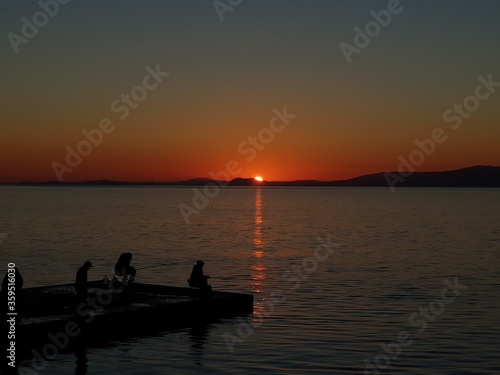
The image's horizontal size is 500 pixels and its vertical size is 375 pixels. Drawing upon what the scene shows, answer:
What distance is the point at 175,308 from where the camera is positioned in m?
26.2

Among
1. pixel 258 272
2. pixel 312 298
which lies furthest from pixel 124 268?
pixel 258 272

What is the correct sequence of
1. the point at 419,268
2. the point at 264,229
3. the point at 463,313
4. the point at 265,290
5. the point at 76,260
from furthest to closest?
the point at 264,229 → the point at 76,260 → the point at 419,268 → the point at 265,290 → the point at 463,313

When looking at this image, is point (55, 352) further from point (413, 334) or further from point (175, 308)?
point (413, 334)

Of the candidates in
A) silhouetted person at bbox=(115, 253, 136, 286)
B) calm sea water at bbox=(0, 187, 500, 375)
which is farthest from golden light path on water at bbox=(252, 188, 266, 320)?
silhouetted person at bbox=(115, 253, 136, 286)

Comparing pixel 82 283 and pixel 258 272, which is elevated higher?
pixel 82 283

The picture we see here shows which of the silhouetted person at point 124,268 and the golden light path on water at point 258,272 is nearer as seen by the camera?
the silhouetted person at point 124,268

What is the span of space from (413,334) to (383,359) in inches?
162

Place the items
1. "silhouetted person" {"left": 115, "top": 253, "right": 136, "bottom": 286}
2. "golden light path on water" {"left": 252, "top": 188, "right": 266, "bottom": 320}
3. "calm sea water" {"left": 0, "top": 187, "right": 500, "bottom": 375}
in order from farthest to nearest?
"golden light path on water" {"left": 252, "top": 188, "right": 266, "bottom": 320}, "silhouetted person" {"left": 115, "top": 253, "right": 136, "bottom": 286}, "calm sea water" {"left": 0, "top": 187, "right": 500, "bottom": 375}

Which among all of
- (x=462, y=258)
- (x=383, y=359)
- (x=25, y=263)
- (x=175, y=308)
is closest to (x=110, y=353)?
(x=175, y=308)

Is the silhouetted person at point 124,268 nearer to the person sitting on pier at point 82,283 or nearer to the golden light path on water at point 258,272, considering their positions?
the person sitting on pier at point 82,283

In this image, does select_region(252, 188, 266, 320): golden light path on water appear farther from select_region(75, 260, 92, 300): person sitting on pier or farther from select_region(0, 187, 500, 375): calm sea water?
select_region(75, 260, 92, 300): person sitting on pier

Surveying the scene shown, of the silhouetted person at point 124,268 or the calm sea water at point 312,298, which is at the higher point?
the silhouetted person at point 124,268

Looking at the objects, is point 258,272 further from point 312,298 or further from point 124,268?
point 124,268

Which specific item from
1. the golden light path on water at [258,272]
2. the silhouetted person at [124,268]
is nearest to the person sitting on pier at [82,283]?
the silhouetted person at [124,268]
